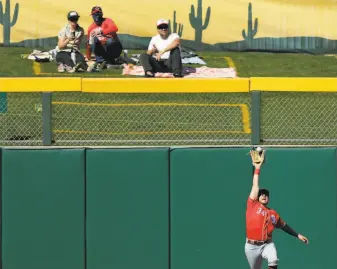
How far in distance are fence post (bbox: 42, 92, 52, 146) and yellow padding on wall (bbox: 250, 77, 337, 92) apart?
251cm

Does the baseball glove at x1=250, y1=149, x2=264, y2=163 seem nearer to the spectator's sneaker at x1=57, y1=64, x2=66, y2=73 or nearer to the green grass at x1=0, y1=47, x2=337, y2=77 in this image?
the green grass at x1=0, y1=47, x2=337, y2=77

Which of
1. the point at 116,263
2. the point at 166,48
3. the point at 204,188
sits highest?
the point at 166,48

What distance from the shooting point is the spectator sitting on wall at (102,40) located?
19359 mm

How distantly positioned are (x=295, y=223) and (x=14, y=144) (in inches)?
145

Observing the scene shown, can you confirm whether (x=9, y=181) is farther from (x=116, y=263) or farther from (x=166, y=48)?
(x=166, y=48)

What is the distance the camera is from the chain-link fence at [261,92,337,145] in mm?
15469

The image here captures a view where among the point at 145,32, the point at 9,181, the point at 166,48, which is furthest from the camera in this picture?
the point at 145,32

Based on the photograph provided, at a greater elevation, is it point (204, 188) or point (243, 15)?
point (243, 15)

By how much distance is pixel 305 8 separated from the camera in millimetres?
21969

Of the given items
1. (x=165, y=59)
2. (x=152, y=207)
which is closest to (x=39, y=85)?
(x=152, y=207)

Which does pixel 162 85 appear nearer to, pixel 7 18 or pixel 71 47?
pixel 71 47

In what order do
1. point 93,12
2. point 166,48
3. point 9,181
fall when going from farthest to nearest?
point 93,12, point 166,48, point 9,181

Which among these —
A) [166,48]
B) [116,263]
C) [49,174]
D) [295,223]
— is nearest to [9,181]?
[49,174]

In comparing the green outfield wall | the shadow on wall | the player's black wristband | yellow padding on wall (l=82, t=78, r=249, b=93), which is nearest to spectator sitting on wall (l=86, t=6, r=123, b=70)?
the shadow on wall
